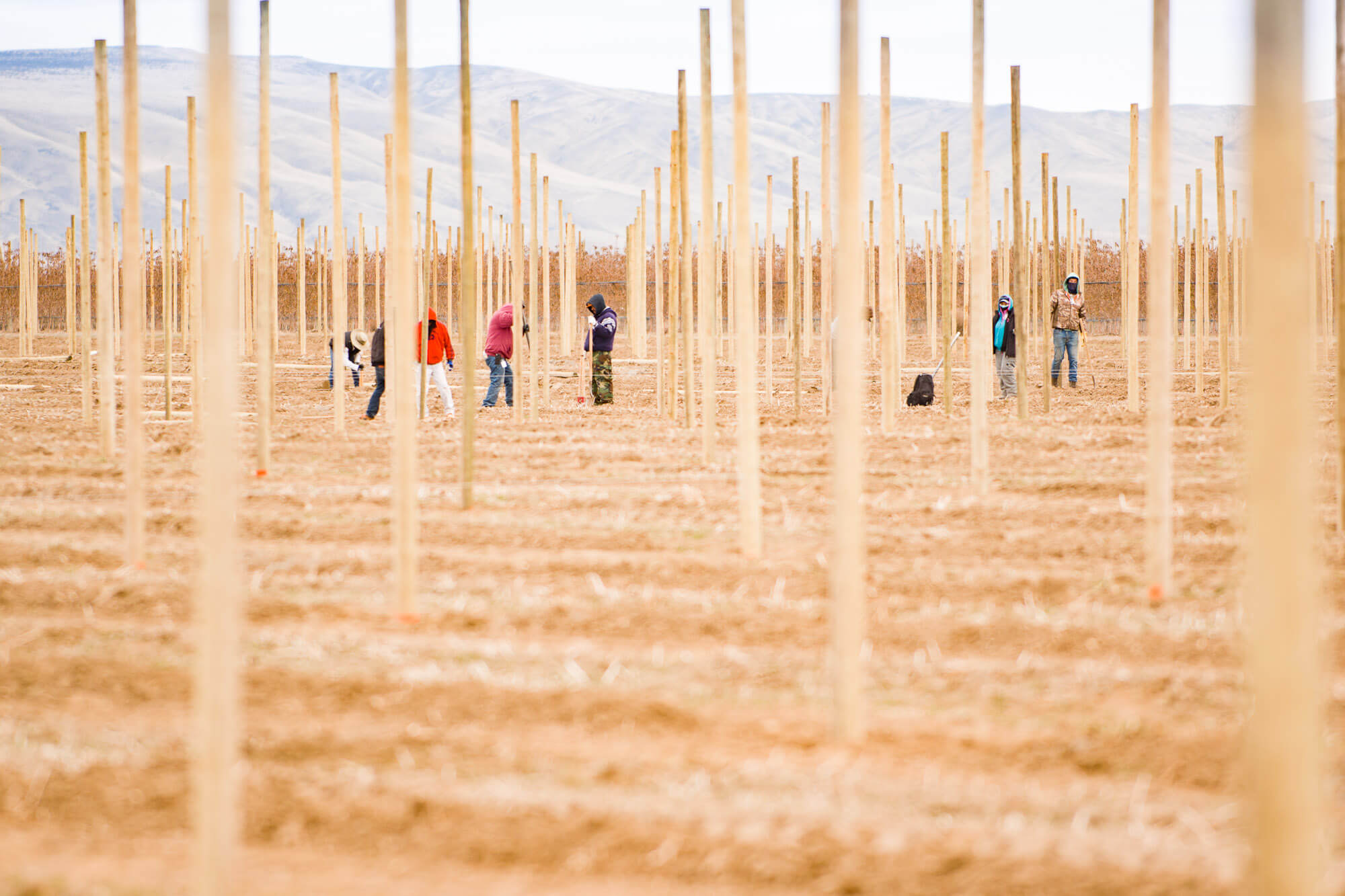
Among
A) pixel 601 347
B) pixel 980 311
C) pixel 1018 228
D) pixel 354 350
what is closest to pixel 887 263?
pixel 1018 228

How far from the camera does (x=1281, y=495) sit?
1849 mm

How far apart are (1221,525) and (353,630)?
4333mm

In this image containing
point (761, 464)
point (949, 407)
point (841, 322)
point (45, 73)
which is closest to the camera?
point (841, 322)

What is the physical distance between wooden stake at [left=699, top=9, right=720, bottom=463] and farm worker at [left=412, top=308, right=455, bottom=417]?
5461 mm

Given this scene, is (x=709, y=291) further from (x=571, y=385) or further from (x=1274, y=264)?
(x=571, y=385)

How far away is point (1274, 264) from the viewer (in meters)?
1.83

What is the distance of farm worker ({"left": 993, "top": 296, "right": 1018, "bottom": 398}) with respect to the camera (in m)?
15.6

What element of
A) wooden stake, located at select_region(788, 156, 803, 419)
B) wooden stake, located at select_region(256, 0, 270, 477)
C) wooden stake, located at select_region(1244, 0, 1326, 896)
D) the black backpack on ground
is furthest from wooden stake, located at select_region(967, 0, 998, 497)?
the black backpack on ground

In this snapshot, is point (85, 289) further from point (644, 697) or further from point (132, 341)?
point (644, 697)

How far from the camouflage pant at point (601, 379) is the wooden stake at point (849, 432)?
35.7 feet

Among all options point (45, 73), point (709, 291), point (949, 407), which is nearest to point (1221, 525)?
point (709, 291)

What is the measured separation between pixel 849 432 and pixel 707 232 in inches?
152

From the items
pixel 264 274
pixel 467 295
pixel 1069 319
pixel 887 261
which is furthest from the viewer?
pixel 1069 319

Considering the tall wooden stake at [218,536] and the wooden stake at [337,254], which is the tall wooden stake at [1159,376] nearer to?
the tall wooden stake at [218,536]
